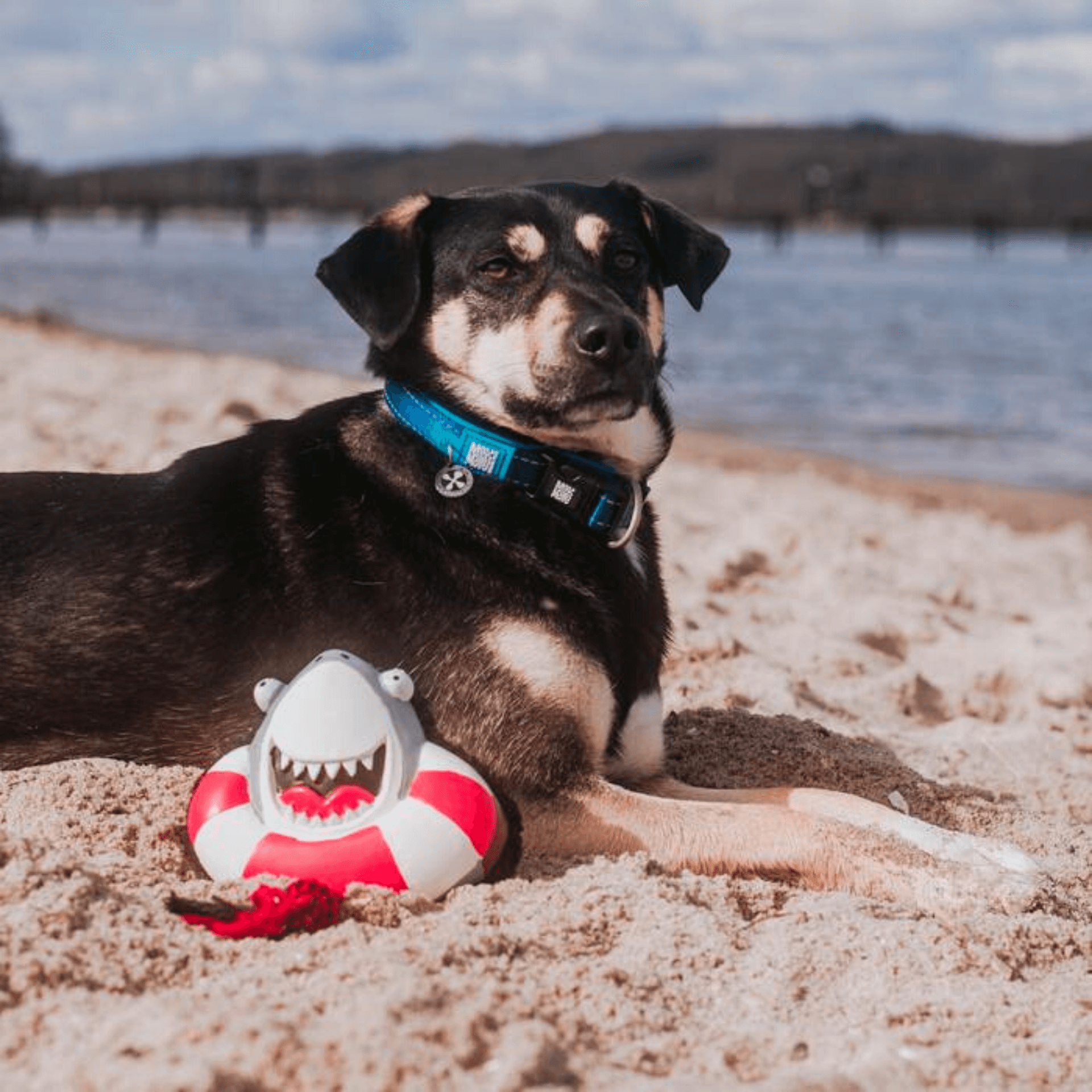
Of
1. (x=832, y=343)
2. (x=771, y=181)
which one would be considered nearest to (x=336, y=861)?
(x=832, y=343)

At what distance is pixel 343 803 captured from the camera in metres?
3.52

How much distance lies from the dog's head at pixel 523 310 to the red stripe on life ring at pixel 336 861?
1429mm

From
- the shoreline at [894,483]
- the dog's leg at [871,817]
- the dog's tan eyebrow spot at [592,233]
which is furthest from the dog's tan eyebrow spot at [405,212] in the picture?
the shoreline at [894,483]

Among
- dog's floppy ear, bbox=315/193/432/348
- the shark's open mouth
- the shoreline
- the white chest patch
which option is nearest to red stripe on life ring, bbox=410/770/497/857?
the shark's open mouth

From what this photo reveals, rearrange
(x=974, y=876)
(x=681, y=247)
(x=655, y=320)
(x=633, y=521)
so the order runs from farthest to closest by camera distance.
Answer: (x=681, y=247), (x=655, y=320), (x=633, y=521), (x=974, y=876)

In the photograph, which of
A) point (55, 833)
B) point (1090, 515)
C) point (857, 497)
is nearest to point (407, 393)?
point (55, 833)

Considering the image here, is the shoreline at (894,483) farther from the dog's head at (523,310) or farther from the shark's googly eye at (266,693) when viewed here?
the shark's googly eye at (266,693)

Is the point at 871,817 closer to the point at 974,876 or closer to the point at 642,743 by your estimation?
the point at 974,876

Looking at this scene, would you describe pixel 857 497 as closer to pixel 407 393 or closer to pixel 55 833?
pixel 407 393

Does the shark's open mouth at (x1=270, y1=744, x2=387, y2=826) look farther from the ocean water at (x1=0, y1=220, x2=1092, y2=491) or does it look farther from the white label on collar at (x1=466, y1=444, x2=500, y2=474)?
the ocean water at (x1=0, y1=220, x2=1092, y2=491)

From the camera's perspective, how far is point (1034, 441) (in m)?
14.2

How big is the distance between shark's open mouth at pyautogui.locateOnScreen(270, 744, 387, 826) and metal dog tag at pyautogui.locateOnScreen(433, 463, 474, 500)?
88cm

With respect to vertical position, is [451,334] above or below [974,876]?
above

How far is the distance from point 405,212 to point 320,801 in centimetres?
196
